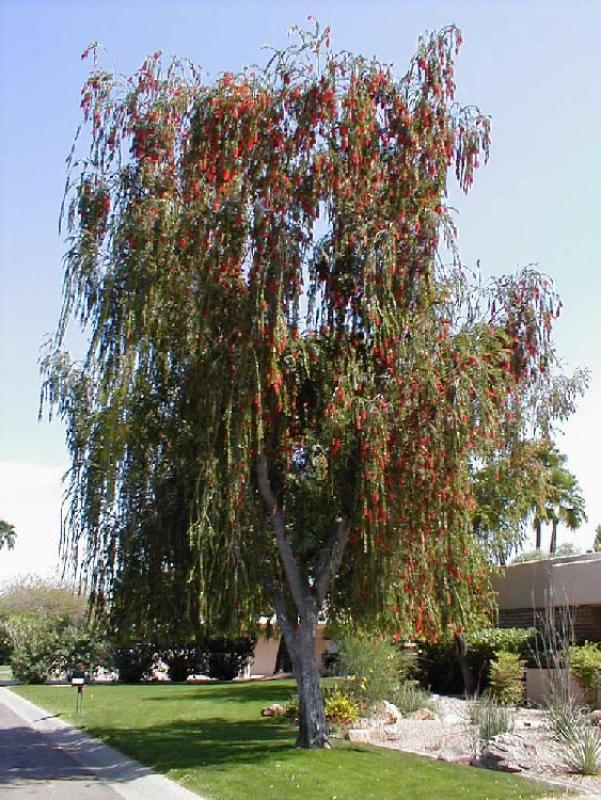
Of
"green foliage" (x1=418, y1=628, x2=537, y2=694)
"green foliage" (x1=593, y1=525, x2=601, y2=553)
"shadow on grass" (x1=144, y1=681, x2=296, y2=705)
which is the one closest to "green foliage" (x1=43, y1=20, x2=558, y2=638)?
"green foliage" (x1=418, y1=628, x2=537, y2=694)

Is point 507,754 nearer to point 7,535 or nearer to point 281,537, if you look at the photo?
point 281,537

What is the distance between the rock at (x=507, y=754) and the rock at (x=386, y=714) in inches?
193

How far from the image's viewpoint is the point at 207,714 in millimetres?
23344

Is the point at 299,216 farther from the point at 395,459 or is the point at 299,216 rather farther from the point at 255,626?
the point at 255,626

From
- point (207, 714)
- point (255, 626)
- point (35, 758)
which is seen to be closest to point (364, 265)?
point (255, 626)

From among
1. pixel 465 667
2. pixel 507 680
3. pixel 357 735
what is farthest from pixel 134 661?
pixel 357 735

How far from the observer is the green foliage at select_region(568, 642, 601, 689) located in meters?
19.7

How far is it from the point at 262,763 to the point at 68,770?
3125mm

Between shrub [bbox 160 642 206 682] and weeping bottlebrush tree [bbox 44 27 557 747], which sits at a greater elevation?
weeping bottlebrush tree [bbox 44 27 557 747]

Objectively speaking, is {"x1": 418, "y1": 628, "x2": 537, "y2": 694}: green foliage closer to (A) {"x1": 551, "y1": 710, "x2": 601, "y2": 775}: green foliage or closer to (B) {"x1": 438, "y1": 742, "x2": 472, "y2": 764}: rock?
(B) {"x1": 438, "y1": 742, "x2": 472, "y2": 764}: rock

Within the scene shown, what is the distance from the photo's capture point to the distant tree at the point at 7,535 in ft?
211

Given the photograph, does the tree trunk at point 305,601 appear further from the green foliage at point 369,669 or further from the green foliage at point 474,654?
the green foliage at point 474,654

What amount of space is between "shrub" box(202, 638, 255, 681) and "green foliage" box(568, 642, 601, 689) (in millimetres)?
21873

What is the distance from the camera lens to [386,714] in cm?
1933
